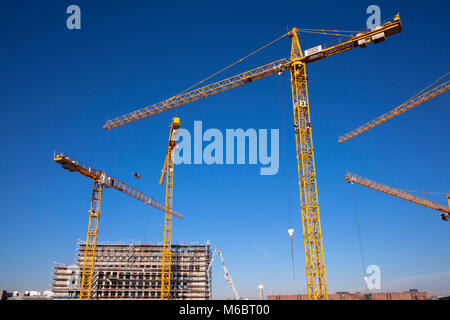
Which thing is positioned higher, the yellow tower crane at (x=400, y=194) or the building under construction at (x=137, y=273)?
the yellow tower crane at (x=400, y=194)

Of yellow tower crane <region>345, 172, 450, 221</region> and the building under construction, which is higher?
yellow tower crane <region>345, 172, 450, 221</region>

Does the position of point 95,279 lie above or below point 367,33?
below

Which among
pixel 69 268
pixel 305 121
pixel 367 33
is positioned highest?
pixel 367 33

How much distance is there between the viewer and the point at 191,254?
102750 mm

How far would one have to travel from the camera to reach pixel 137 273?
95750 mm

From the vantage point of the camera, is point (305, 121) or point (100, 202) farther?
point (100, 202)

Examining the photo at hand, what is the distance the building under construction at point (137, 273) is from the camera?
A: 92312 mm

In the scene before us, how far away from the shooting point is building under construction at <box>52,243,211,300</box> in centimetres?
9231
